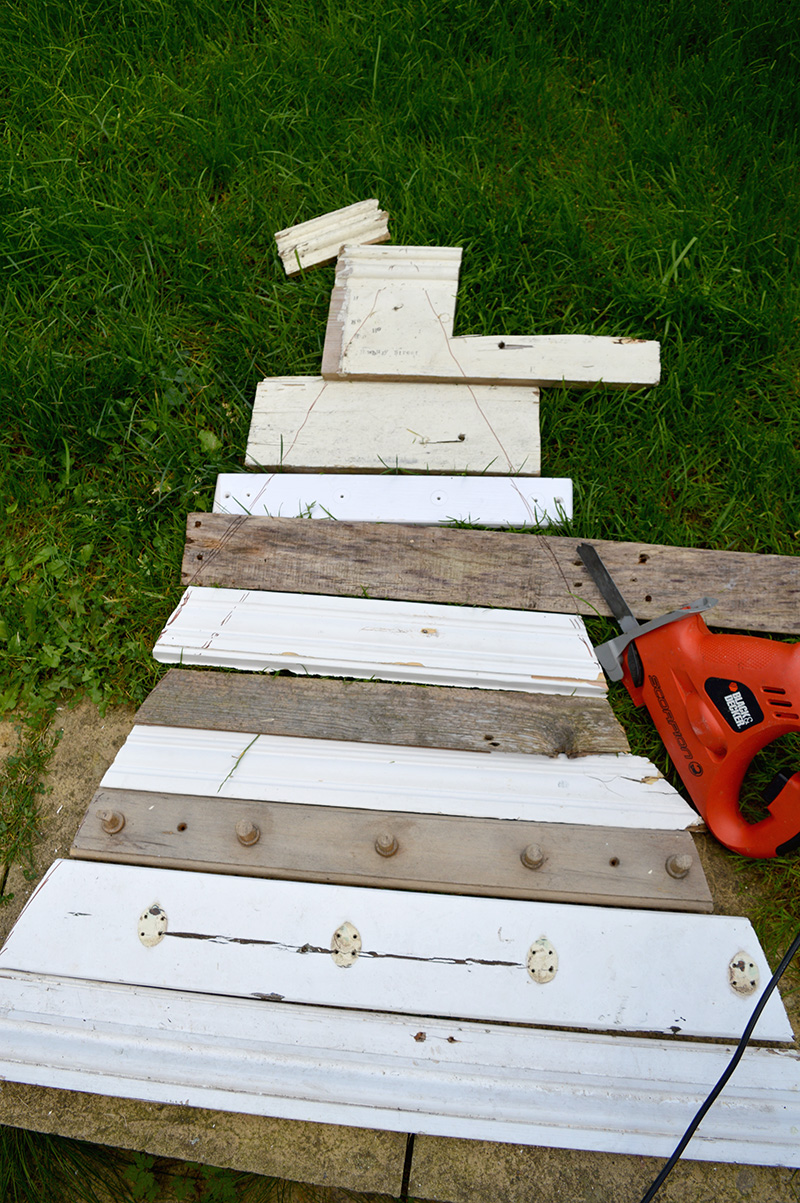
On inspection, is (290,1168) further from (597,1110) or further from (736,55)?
(736,55)

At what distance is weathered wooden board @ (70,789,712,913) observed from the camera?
1698mm

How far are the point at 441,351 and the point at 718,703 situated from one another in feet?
4.63

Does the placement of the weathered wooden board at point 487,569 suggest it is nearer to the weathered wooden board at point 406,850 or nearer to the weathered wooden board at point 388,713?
the weathered wooden board at point 388,713

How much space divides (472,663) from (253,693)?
2.00ft

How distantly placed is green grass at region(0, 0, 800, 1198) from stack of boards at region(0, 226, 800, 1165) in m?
0.28

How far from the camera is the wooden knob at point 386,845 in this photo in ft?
5.52

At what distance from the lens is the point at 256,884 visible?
1.71 m

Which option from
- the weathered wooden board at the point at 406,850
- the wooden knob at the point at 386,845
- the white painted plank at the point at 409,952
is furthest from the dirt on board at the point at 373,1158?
the wooden knob at the point at 386,845

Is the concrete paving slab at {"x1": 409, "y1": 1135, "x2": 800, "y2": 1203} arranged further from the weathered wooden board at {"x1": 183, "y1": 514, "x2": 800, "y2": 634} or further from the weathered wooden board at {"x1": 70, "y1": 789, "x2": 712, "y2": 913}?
the weathered wooden board at {"x1": 183, "y1": 514, "x2": 800, "y2": 634}

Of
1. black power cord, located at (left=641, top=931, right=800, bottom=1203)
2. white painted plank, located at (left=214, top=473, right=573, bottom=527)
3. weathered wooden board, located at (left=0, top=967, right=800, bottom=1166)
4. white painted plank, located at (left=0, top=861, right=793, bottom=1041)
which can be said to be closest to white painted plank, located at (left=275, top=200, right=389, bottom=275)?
white painted plank, located at (left=214, top=473, right=573, bottom=527)

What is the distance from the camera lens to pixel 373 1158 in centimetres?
155

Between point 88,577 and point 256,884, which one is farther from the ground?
point 88,577

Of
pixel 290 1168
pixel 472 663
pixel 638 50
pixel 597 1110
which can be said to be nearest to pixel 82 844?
pixel 290 1168

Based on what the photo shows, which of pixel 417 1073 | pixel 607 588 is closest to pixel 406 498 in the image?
pixel 607 588
